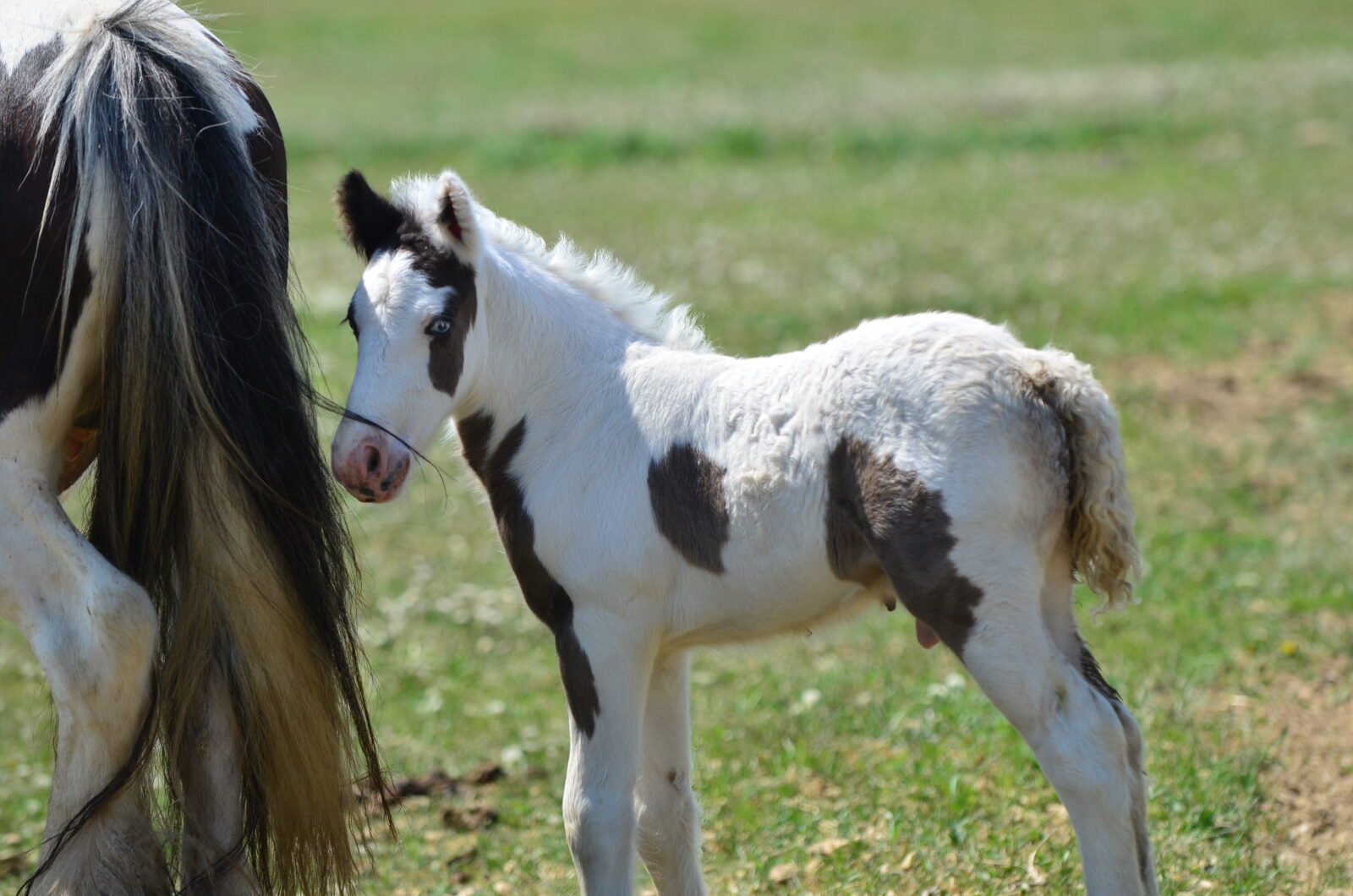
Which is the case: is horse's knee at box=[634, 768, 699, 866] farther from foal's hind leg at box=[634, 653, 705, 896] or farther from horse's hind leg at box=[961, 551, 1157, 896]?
horse's hind leg at box=[961, 551, 1157, 896]

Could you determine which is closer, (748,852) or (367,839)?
(367,839)

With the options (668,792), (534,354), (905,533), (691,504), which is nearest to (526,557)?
(691,504)

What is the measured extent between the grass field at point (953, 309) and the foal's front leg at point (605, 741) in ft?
1.48

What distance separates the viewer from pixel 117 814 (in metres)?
3.08

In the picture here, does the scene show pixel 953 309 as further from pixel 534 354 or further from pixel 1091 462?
pixel 1091 462

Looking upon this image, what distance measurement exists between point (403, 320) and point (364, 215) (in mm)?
303

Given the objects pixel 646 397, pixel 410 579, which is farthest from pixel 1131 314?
pixel 646 397

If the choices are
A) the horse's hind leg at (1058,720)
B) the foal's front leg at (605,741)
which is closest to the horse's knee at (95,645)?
the foal's front leg at (605,741)

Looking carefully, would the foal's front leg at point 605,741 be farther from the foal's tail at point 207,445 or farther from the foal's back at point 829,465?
the foal's tail at point 207,445

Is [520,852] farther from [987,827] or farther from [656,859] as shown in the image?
[987,827]

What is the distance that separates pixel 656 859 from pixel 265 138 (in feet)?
6.71

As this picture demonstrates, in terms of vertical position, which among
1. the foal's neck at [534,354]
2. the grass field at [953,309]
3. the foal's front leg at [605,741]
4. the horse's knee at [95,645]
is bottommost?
the grass field at [953,309]

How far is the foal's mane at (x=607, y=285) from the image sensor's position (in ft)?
12.1

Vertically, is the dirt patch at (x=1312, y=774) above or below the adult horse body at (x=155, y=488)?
below
